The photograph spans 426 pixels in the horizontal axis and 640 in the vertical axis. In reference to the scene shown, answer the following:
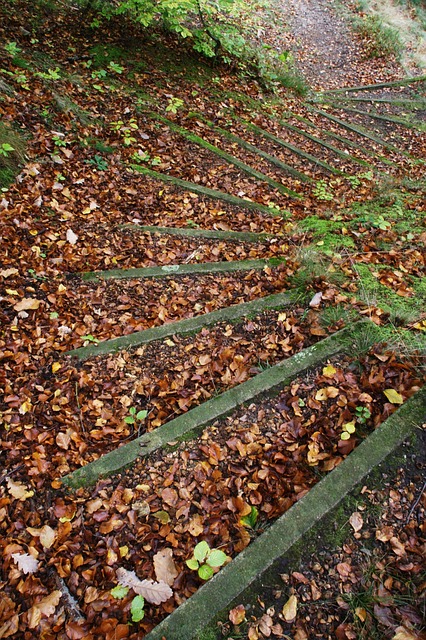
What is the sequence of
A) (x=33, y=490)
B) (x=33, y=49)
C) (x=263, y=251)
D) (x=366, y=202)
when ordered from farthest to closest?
(x=33, y=49) → (x=366, y=202) → (x=263, y=251) → (x=33, y=490)

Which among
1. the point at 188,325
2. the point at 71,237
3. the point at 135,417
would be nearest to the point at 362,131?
the point at 71,237

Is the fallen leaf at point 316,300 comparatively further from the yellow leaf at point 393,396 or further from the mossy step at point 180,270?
the yellow leaf at point 393,396

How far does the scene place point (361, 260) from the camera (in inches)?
138

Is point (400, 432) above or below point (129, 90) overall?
above

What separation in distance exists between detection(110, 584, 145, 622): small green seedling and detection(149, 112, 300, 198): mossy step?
4.65 m

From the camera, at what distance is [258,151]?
5930 millimetres

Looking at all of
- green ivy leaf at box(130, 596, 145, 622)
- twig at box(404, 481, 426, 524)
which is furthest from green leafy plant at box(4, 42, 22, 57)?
twig at box(404, 481, 426, 524)

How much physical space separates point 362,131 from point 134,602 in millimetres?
7915

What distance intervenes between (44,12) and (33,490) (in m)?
7.93

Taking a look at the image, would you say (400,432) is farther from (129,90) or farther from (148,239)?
(129,90)

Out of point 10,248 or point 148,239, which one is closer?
point 10,248

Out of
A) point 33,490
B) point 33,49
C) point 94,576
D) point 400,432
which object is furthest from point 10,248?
point 33,49

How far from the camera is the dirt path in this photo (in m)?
10.0

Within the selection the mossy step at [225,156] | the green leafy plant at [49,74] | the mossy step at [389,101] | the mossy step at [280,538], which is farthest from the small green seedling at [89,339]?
the mossy step at [389,101]
